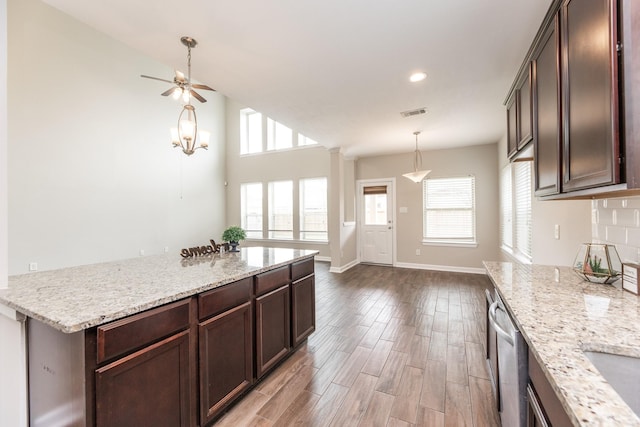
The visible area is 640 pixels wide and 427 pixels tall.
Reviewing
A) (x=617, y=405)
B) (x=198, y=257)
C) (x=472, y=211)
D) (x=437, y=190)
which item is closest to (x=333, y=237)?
A: (x=437, y=190)

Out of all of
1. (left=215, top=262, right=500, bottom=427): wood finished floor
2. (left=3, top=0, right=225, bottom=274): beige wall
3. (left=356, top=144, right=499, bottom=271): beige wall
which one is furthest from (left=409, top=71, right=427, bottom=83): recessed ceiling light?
(left=3, top=0, right=225, bottom=274): beige wall

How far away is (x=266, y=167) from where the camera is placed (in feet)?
26.5

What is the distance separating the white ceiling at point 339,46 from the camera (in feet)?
5.56

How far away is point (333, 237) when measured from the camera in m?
5.68

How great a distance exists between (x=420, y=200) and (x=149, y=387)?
18.2 feet

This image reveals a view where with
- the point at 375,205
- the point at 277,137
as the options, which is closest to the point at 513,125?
the point at 375,205

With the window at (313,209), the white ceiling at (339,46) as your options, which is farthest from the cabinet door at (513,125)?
the window at (313,209)

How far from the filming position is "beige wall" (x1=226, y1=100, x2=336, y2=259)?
7355mm

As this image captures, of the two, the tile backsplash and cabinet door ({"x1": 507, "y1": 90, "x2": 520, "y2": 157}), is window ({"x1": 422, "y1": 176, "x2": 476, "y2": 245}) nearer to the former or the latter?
cabinet door ({"x1": 507, "y1": 90, "x2": 520, "y2": 157})

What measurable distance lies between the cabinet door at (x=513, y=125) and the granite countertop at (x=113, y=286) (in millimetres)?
2226

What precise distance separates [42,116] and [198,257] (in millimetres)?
4730

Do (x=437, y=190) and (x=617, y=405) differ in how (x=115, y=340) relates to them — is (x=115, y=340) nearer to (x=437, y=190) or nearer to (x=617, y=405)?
(x=617, y=405)

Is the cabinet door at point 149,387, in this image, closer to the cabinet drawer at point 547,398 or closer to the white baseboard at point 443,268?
the cabinet drawer at point 547,398

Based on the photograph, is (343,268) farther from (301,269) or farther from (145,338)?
(145,338)
